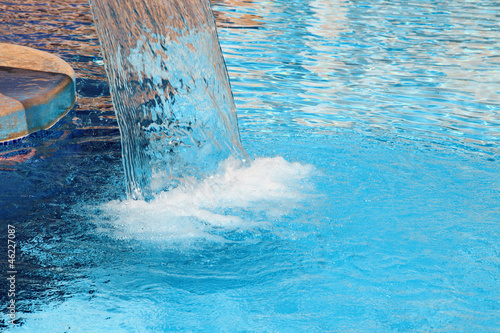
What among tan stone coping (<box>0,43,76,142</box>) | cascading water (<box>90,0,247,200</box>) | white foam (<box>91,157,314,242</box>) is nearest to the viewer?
white foam (<box>91,157,314,242</box>)

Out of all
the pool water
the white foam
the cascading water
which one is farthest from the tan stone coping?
the white foam

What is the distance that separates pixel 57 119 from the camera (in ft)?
14.1

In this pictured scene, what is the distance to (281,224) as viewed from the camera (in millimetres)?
2951

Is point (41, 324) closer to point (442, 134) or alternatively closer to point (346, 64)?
point (442, 134)

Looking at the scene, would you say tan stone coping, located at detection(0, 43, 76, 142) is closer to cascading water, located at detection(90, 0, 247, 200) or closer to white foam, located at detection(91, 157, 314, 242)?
cascading water, located at detection(90, 0, 247, 200)

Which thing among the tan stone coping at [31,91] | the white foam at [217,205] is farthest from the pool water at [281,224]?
the tan stone coping at [31,91]

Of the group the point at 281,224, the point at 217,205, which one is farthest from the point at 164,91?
the point at 281,224

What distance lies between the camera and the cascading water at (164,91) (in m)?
3.35

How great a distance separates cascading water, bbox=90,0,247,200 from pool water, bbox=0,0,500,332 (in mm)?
144

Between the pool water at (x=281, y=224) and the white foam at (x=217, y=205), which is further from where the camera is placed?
the white foam at (x=217, y=205)

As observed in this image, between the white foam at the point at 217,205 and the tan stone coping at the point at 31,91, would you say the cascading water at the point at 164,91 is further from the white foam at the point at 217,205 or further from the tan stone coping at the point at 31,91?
the tan stone coping at the point at 31,91

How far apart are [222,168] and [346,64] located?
416 centimetres

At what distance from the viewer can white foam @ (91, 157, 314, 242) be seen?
2855mm

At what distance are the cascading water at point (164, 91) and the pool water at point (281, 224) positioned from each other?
0.14m
